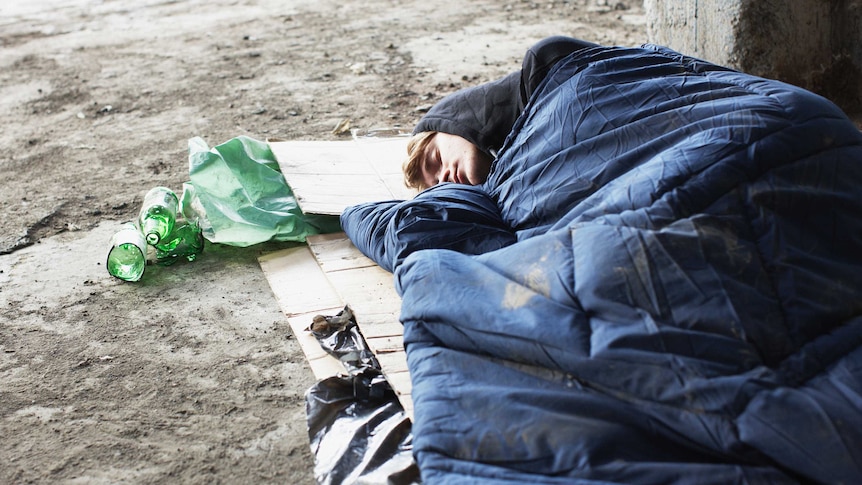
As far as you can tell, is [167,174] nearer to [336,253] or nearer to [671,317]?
[336,253]

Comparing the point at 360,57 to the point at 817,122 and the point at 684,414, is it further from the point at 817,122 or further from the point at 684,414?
the point at 684,414

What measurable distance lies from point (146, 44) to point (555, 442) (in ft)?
16.3

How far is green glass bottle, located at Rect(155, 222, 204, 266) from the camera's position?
274 cm

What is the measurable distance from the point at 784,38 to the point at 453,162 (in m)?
1.45

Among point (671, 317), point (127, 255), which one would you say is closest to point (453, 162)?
point (127, 255)

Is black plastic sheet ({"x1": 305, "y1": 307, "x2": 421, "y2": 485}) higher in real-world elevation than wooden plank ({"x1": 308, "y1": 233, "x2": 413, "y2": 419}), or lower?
lower

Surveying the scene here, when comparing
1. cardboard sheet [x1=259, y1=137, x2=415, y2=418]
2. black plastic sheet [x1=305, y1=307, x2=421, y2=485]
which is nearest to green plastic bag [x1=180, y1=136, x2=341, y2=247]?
cardboard sheet [x1=259, y1=137, x2=415, y2=418]

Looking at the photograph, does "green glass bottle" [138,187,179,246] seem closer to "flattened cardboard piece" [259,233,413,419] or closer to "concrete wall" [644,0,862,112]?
"flattened cardboard piece" [259,233,413,419]

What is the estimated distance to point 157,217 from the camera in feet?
9.27

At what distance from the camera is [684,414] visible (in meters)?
1.39

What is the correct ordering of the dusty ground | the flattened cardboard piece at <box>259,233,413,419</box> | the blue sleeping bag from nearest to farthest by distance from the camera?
the blue sleeping bag
the dusty ground
the flattened cardboard piece at <box>259,233,413,419</box>

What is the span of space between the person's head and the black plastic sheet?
0.66 meters

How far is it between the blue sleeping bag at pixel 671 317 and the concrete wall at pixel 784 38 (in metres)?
1.28

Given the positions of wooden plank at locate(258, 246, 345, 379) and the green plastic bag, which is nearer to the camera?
wooden plank at locate(258, 246, 345, 379)
